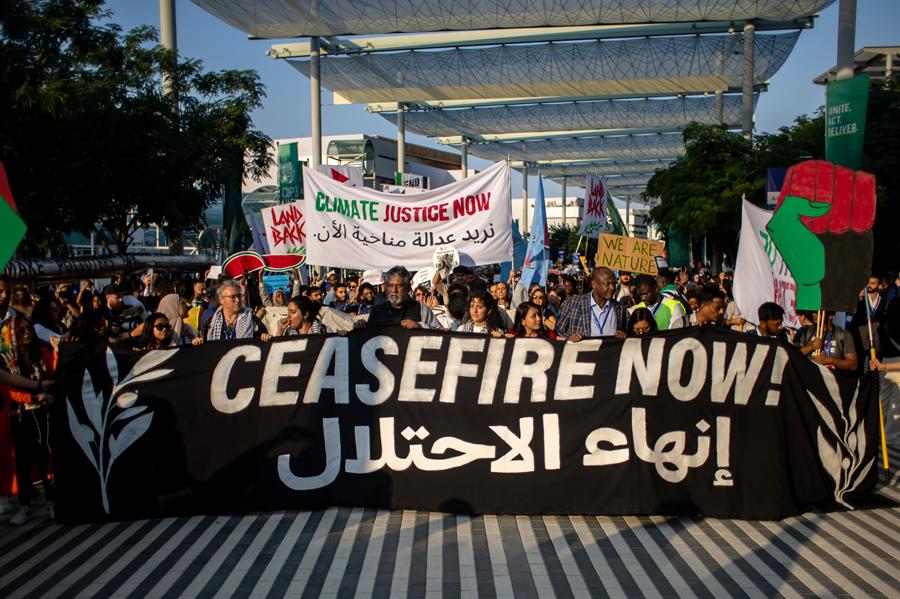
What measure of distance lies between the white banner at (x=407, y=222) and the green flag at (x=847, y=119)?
547 cm

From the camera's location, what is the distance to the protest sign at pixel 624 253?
47.4ft

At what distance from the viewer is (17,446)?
6.84m

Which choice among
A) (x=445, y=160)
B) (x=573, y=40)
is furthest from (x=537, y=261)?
(x=445, y=160)

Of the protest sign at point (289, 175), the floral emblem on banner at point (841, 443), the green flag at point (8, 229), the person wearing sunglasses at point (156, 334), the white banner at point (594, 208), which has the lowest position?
the floral emblem on banner at point (841, 443)

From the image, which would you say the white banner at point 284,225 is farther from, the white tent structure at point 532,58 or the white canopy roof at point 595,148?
the white canopy roof at point 595,148

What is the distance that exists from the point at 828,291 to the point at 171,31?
23450 mm

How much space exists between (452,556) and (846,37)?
16959 millimetres

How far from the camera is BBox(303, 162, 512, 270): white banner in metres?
10.4

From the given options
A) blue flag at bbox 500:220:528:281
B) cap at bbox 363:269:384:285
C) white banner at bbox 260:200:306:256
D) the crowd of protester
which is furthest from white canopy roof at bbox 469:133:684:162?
the crowd of protester

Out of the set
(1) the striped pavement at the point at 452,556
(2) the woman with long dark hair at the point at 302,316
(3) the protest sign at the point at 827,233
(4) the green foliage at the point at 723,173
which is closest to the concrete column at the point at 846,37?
(4) the green foliage at the point at 723,173

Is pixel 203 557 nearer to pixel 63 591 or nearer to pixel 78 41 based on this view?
pixel 63 591

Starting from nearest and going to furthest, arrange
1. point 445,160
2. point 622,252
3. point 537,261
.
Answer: point 622,252, point 537,261, point 445,160

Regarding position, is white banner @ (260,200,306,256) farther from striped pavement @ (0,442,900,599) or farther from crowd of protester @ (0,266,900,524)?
striped pavement @ (0,442,900,599)

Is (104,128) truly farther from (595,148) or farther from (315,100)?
(595,148)
